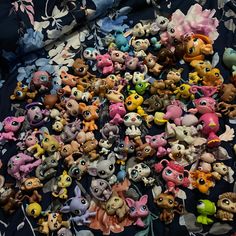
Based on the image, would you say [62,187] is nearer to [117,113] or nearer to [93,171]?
[93,171]

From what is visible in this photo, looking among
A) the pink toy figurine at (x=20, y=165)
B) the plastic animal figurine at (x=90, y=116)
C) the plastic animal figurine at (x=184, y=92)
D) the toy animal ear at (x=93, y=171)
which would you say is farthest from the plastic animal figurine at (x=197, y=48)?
the pink toy figurine at (x=20, y=165)

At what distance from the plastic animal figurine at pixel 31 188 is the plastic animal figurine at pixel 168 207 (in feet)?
1.08

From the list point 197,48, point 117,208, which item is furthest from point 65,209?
point 197,48

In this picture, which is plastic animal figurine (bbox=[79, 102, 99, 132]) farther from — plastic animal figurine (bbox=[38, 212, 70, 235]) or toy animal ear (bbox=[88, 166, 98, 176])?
plastic animal figurine (bbox=[38, 212, 70, 235])

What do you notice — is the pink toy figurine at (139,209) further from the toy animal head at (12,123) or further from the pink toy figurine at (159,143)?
→ the toy animal head at (12,123)

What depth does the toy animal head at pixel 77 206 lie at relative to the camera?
1081mm

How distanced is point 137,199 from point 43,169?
28cm

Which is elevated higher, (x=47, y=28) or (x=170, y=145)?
(x=47, y=28)

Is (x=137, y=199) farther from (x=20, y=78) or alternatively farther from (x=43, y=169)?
(x=20, y=78)

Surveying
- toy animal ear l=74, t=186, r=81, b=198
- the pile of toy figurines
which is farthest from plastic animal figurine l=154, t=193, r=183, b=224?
toy animal ear l=74, t=186, r=81, b=198

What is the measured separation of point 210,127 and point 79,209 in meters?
0.41

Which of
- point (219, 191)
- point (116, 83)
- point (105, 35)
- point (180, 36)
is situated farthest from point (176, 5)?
point (219, 191)

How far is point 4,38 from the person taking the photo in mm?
1396

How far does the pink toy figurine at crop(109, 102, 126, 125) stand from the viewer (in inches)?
47.7
